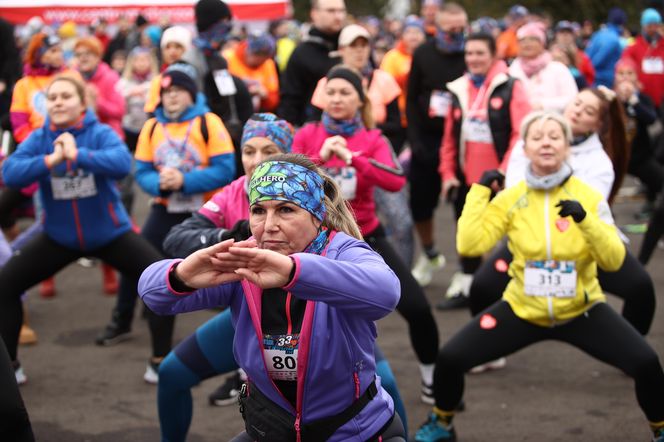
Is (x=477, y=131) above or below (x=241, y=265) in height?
below

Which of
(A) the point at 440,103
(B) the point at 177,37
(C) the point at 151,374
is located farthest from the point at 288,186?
(A) the point at 440,103

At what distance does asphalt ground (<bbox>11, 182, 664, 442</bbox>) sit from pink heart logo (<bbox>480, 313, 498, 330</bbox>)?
0.84 metres

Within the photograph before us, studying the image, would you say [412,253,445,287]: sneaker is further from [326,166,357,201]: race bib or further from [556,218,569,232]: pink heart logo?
[556,218,569,232]: pink heart logo

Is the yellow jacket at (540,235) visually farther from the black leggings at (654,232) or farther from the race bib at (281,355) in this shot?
the black leggings at (654,232)

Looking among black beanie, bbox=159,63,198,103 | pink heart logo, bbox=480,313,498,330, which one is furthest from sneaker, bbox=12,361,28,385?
pink heart logo, bbox=480,313,498,330

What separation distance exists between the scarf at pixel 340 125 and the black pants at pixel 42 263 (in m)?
1.44

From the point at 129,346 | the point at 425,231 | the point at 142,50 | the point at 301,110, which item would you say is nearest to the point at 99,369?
the point at 129,346

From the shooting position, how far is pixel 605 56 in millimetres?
14727

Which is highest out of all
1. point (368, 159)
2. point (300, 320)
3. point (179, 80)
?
point (179, 80)

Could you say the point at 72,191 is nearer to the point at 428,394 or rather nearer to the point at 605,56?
the point at 428,394

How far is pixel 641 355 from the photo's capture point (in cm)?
479

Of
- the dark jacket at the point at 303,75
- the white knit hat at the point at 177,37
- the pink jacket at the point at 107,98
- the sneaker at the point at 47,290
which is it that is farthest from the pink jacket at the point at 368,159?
the pink jacket at the point at 107,98

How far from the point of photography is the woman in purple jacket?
10.8 feet

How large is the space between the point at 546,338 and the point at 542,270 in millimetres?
363
